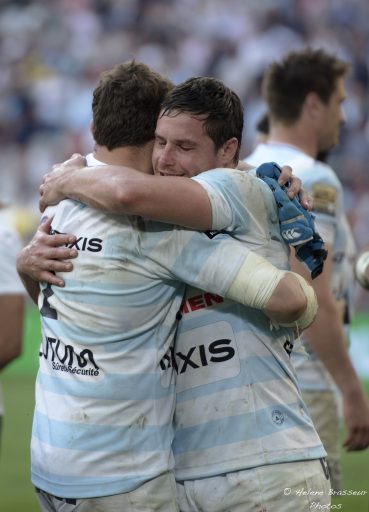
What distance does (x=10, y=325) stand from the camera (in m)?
4.89

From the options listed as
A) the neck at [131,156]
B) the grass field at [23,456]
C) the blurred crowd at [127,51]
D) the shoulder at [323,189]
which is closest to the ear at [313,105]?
the shoulder at [323,189]

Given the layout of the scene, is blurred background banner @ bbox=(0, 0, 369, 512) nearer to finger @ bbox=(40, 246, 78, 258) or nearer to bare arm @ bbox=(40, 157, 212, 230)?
finger @ bbox=(40, 246, 78, 258)

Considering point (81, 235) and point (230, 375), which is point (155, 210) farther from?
point (230, 375)

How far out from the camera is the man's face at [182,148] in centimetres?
312

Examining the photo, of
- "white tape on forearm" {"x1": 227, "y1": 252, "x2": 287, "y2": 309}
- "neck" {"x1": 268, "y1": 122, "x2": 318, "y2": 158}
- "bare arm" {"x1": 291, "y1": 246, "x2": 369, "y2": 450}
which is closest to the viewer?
"white tape on forearm" {"x1": 227, "y1": 252, "x2": 287, "y2": 309}

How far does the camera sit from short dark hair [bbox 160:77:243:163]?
3.14 metres

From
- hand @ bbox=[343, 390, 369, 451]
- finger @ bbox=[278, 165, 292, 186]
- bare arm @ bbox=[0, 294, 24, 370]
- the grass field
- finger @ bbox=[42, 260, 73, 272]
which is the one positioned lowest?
the grass field

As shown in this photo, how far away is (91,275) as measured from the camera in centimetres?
305

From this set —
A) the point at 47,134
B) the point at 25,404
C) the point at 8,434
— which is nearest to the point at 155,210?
the point at 8,434

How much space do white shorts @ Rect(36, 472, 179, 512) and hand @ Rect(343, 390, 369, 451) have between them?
6.18ft

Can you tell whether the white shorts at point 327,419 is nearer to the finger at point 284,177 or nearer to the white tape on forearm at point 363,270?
the white tape on forearm at point 363,270

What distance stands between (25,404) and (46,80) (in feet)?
28.5

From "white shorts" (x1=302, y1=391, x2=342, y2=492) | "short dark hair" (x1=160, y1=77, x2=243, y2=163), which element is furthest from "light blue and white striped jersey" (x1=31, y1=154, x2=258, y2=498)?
"white shorts" (x1=302, y1=391, x2=342, y2=492)

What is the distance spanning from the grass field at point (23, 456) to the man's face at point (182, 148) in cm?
244
